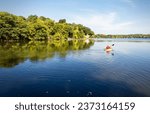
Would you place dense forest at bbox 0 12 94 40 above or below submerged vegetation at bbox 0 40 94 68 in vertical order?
above

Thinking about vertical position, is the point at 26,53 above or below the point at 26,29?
below

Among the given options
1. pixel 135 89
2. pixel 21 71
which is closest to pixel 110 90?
pixel 135 89

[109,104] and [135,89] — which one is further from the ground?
[109,104]

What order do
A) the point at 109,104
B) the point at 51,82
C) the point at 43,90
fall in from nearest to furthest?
the point at 109,104, the point at 43,90, the point at 51,82

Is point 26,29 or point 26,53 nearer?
point 26,53

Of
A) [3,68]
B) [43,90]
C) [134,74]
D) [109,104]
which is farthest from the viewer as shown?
[3,68]

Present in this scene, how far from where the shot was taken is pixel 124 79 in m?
23.4

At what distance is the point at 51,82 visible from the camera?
69.5 feet

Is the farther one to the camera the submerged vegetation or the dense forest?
the dense forest

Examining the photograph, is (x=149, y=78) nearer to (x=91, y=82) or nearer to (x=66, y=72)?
(x=91, y=82)

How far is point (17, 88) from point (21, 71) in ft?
25.9

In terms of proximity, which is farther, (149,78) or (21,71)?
(21,71)

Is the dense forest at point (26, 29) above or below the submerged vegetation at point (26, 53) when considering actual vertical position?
above

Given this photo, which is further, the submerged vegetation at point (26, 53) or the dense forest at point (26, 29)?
the dense forest at point (26, 29)
